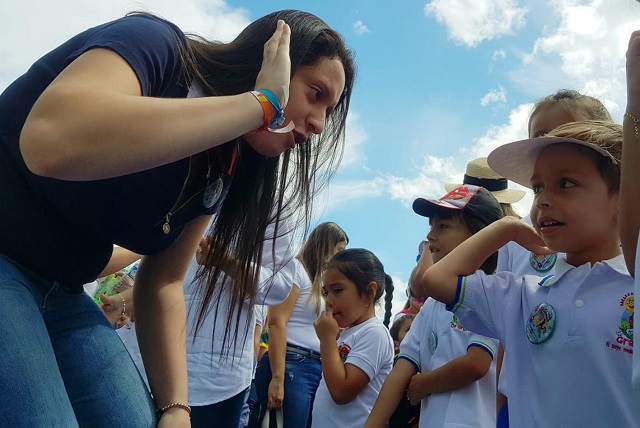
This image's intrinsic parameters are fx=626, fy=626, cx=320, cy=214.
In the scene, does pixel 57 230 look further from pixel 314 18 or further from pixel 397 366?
pixel 397 366

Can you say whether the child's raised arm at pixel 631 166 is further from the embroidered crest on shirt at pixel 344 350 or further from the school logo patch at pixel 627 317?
the embroidered crest on shirt at pixel 344 350

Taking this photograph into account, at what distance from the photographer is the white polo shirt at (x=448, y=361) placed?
2566mm

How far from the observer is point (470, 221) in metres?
2.97

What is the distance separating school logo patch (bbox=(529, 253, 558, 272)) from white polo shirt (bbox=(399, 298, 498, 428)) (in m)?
0.36

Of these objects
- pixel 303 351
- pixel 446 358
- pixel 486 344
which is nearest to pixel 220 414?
pixel 303 351

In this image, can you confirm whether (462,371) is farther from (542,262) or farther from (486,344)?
(542,262)

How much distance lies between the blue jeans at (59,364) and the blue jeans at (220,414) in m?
1.62

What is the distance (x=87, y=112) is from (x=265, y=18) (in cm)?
76

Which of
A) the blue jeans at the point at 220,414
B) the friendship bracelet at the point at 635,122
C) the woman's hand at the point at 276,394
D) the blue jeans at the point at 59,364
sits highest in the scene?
the friendship bracelet at the point at 635,122

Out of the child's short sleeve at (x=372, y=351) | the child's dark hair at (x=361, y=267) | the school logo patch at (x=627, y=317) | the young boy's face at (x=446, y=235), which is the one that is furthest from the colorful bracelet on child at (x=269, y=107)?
the child's dark hair at (x=361, y=267)

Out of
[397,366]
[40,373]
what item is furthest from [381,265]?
[40,373]

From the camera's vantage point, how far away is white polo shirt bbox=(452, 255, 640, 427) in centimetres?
176

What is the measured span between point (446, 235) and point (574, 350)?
1183 mm

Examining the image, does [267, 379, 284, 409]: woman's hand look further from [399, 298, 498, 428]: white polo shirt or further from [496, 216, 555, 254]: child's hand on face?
[496, 216, 555, 254]: child's hand on face
